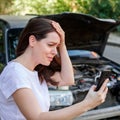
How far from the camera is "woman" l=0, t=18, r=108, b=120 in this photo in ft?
5.56

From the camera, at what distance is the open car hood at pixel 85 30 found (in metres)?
4.41

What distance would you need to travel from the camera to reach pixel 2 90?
5.99ft

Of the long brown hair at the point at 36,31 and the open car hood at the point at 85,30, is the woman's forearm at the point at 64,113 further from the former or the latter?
the open car hood at the point at 85,30

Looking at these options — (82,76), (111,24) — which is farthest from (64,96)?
(111,24)

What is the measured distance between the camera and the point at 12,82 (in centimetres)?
177

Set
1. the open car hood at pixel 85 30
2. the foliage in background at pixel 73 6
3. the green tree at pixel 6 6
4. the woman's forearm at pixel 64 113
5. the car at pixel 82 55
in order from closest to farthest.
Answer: the woman's forearm at pixel 64 113 < the car at pixel 82 55 < the open car hood at pixel 85 30 < the green tree at pixel 6 6 < the foliage in background at pixel 73 6

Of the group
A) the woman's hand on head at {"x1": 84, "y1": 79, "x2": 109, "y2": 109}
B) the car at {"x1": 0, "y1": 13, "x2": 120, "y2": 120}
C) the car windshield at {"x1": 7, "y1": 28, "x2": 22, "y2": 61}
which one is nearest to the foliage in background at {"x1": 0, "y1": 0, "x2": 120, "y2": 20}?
the car at {"x1": 0, "y1": 13, "x2": 120, "y2": 120}

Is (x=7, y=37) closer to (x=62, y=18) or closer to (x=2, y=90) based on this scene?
(x=62, y=18)

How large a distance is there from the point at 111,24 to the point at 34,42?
3029 mm

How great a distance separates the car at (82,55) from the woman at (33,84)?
1882 millimetres

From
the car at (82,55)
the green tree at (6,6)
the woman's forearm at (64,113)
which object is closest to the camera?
the woman's forearm at (64,113)

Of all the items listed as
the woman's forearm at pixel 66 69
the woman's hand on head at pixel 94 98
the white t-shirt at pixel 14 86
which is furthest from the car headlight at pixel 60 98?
the woman's hand on head at pixel 94 98

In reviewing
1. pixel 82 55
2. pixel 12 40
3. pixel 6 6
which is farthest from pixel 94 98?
pixel 6 6

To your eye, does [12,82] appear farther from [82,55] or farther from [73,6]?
[73,6]
